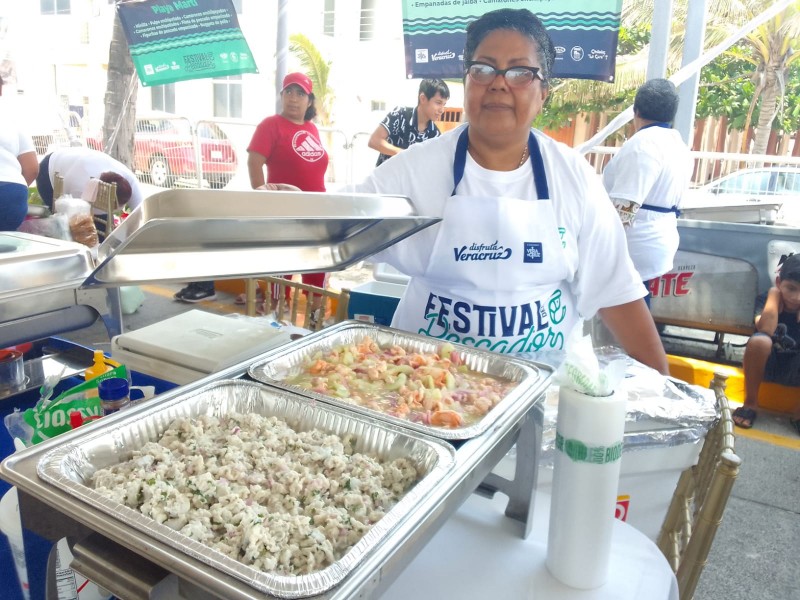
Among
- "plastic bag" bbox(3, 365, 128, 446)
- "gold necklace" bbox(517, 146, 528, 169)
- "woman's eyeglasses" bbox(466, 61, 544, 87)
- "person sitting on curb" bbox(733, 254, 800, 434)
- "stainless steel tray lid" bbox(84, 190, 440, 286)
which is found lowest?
"person sitting on curb" bbox(733, 254, 800, 434)

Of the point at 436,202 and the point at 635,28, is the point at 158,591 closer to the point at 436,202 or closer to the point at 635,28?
the point at 436,202

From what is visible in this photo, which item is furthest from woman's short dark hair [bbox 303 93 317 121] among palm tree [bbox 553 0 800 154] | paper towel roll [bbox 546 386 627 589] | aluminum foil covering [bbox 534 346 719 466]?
palm tree [bbox 553 0 800 154]

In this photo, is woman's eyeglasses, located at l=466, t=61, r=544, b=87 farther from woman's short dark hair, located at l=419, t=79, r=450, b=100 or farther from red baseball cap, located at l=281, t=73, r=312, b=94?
red baseball cap, located at l=281, t=73, r=312, b=94

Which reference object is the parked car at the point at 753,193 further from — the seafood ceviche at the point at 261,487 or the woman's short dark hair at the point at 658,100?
the seafood ceviche at the point at 261,487

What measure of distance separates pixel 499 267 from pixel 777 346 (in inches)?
101

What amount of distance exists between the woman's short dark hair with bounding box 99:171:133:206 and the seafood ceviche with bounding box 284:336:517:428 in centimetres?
354

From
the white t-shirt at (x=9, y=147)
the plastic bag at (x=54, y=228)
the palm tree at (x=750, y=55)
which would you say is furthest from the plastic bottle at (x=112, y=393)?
the palm tree at (x=750, y=55)

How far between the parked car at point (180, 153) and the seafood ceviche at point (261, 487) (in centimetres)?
684

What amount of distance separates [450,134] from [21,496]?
1.21m

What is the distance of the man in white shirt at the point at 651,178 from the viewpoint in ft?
9.89

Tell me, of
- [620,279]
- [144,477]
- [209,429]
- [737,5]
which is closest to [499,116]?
[620,279]

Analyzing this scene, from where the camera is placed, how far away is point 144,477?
2.78 ft

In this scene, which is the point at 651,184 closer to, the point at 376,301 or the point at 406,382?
the point at 376,301

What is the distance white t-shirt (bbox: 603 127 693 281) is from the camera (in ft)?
9.87
